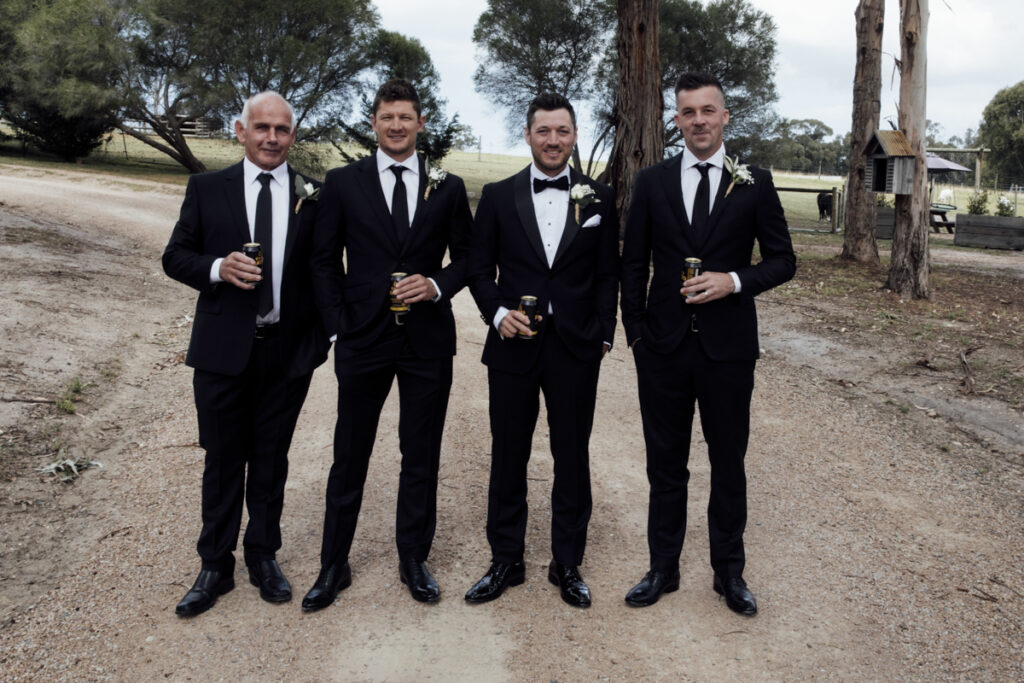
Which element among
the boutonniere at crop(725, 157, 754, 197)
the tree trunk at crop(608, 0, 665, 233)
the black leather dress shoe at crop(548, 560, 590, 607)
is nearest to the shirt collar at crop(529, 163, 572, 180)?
the boutonniere at crop(725, 157, 754, 197)

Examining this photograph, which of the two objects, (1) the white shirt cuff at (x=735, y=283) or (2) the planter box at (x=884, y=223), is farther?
(2) the planter box at (x=884, y=223)

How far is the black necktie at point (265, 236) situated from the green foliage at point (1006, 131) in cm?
6817

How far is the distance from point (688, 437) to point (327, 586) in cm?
198

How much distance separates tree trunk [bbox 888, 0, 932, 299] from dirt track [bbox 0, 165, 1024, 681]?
5.18m

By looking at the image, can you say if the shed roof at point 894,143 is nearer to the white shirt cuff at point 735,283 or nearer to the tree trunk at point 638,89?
the tree trunk at point 638,89

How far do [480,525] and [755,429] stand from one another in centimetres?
324

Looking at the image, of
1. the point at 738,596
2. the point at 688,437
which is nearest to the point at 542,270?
the point at 688,437

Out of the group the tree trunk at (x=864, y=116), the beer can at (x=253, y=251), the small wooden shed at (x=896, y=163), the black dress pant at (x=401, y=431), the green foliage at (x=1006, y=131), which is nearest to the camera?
the beer can at (x=253, y=251)

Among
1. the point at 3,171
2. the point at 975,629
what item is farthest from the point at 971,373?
the point at 3,171

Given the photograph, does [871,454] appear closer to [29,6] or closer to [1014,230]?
[1014,230]

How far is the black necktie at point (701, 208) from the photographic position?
4.27 meters

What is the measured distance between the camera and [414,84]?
42.2 m

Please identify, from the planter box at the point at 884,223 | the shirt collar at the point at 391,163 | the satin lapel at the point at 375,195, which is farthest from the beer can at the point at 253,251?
the planter box at the point at 884,223

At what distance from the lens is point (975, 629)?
4.23 meters
